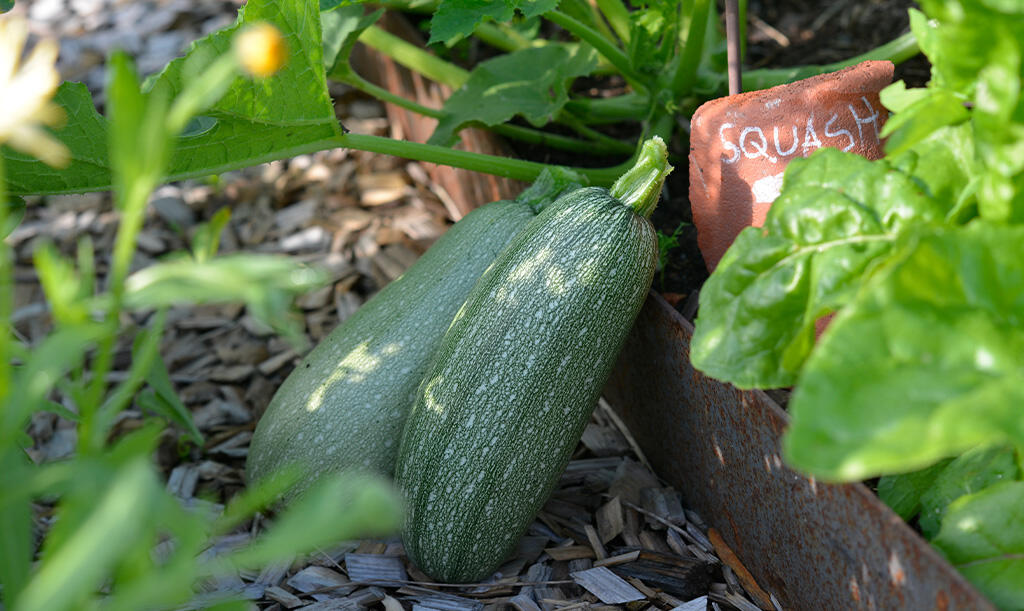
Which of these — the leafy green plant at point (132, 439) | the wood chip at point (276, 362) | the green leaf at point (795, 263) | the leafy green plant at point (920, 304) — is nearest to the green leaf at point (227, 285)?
the leafy green plant at point (132, 439)

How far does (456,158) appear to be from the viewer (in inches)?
81.6

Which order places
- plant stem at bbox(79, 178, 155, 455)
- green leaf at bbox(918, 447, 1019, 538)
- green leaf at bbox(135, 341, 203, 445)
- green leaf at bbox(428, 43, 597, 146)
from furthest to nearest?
1. green leaf at bbox(428, 43, 597, 146)
2. green leaf at bbox(135, 341, 203, 445)
3. green leaf at bbox(918, 447, 1019, 538)
4. plant stem at bbox(79, 178, 155, 455)

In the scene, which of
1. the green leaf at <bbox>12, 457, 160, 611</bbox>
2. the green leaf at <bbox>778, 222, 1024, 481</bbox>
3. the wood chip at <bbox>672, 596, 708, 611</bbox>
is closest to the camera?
the green leaf at <bbox>12, 457, 160, 611</bbox>

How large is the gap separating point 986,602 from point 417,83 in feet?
7.87

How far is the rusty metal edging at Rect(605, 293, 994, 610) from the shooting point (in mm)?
1255

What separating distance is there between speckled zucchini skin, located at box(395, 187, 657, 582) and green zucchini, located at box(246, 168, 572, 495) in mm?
143

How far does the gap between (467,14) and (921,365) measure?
1.21 metres

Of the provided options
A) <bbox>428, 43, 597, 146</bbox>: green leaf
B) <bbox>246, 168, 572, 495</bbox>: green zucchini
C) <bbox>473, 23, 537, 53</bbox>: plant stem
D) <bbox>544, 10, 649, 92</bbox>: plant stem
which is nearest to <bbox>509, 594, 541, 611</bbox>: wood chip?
<bbox>246, 168, 572, 495</bbox>: green zucchini

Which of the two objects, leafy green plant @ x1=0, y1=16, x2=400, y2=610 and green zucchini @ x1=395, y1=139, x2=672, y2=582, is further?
green zucchini @ x1=395, y1=139, x2=672, y2=582

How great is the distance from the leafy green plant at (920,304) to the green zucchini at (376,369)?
27.8 inches

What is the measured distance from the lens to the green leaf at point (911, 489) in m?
1.40

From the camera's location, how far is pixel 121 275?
2.62ft

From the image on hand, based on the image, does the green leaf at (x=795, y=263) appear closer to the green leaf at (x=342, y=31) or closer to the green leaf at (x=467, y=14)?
the green leaf at (x=467, y=14)

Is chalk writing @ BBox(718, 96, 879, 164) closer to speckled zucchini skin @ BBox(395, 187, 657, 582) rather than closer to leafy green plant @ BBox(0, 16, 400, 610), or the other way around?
speckled zucchini skin @ BBox(395, 187, 657, 582)
